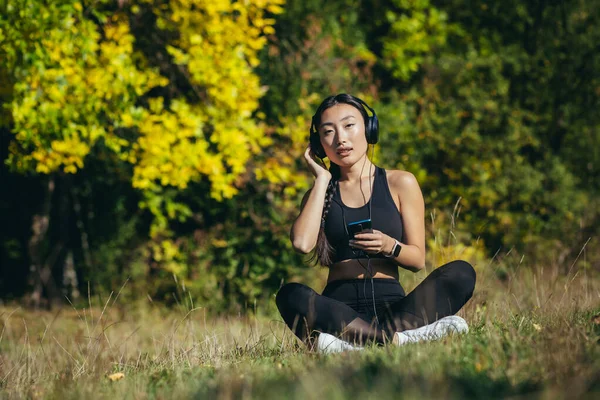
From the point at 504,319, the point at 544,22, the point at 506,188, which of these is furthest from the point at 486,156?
the point at 504,319

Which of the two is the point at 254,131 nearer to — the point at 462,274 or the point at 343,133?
the point at 343,133

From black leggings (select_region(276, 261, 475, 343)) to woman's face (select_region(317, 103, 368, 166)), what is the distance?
65 cm

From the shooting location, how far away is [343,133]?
3627 millimetres

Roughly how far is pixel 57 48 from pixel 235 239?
2.89m

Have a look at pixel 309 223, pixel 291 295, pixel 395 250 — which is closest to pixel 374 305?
pixel 395 250

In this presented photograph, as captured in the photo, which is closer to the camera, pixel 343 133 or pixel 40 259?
pixel 343 133

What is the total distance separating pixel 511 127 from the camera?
878 cm

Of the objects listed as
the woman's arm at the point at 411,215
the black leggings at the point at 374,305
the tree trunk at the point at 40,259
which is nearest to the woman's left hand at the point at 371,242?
the woman's arm at the point at 411,215

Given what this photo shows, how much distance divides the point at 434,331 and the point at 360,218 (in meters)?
0.68

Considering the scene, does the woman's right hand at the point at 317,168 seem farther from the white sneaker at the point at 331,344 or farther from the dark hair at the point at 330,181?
the white sneaker at the point at 331,344

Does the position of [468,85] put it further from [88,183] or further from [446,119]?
[88,183]

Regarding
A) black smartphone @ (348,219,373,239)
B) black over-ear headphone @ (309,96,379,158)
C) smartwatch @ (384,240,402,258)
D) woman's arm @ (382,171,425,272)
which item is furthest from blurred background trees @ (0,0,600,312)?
smartwatch @ (384,240,402,258)

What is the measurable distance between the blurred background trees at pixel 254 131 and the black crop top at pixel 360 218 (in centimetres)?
258

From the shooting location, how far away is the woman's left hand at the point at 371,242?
10.7ft
